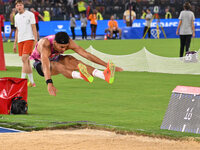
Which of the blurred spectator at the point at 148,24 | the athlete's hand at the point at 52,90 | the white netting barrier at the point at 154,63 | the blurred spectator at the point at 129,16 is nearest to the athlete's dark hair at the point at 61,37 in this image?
the athlete's hand at the point at 52,90

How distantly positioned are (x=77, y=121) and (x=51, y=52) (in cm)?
143

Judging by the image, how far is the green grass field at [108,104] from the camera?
9.86 m

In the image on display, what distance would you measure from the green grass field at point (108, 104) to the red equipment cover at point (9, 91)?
344 millimetres

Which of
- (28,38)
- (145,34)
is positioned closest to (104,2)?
(145,34)

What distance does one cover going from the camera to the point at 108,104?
12.4m

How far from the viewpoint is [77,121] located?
33.1 ft

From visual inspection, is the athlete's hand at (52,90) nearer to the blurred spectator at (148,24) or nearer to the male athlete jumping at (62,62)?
the male athlete jumping at (62,62)

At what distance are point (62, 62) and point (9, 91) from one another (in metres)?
1.18

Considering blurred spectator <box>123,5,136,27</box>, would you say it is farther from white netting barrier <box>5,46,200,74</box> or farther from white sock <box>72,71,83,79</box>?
white sock <box>72,71,83,79</box>

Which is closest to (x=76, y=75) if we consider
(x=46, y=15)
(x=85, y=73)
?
(x=85, y=73)

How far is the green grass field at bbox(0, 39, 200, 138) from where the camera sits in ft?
32.3

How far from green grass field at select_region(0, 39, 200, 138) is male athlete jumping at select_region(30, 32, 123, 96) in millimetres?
813

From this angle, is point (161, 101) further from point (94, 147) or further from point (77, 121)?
point (94, 147)

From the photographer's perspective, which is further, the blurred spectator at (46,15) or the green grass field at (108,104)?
the blurred spectator at (46,15)
